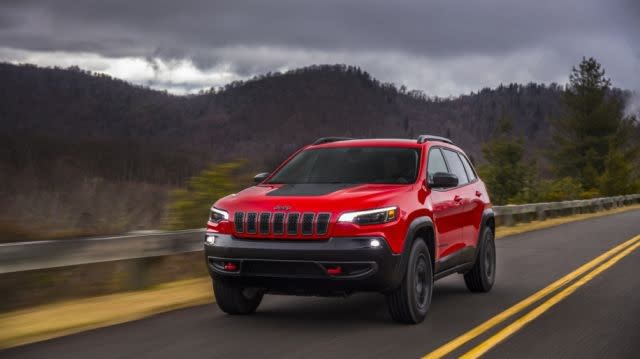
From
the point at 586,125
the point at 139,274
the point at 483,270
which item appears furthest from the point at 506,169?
the point at 139,274

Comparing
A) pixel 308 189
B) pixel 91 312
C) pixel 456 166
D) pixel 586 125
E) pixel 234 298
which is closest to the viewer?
pixel 308 189

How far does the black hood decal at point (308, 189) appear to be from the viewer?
7461 millimetres

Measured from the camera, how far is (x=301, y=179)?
8523 mm

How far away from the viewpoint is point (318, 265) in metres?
6.99

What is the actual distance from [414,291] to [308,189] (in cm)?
137

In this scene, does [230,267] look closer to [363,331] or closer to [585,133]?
[363,331]

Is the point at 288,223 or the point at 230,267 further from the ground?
the point at 288,223

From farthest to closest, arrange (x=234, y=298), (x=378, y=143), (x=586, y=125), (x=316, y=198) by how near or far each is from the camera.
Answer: (x=586, y=125) < (x=378, y=143) < (x=234, y=298) < (x=316, y=198)

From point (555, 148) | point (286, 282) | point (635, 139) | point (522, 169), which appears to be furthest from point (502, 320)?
point (635, 139)

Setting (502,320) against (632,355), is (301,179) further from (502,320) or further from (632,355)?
(632,355)

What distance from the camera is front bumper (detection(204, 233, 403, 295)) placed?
22.9 ft

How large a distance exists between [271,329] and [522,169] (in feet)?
197

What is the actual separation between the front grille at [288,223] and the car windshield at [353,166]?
3.88ft

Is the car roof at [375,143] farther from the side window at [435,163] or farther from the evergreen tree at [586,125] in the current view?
the evergreen tree at [586,125]
